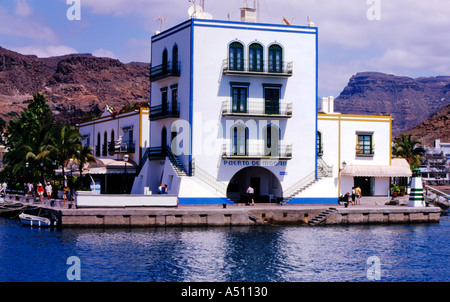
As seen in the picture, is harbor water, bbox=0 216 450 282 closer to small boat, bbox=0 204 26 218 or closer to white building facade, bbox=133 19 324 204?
small boat, bbox=0 204 26 218

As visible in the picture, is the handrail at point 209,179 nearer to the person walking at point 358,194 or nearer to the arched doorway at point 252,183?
the arched doorway at point 252,183

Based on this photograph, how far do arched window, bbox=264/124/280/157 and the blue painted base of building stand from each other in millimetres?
3732

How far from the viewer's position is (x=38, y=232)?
3688 cm

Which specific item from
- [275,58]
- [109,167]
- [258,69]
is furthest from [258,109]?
Answer: [109,167]

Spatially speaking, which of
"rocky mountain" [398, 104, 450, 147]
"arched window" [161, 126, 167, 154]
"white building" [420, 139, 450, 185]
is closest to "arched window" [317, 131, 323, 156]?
"arched window" [161, 126, 167, 154]

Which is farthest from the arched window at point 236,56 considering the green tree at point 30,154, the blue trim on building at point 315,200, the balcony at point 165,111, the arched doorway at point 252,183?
the green tree at point 30,154

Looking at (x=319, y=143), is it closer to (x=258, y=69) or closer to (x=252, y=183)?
(x=252, y=183)

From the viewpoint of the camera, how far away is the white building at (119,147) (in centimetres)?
5397

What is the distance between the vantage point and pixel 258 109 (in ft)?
154

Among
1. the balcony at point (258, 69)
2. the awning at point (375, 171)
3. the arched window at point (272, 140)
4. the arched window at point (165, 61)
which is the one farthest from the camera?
the awning at point (375, 171)

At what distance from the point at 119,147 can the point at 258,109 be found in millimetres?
14348

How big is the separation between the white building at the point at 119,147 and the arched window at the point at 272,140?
11.1 m
